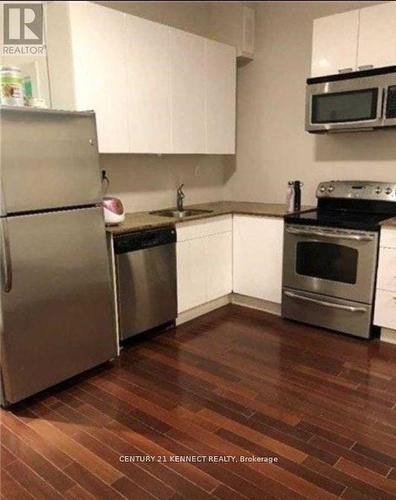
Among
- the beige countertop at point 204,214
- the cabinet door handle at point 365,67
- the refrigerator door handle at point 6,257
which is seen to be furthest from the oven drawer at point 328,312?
the refrigerator door handle at point 6,257

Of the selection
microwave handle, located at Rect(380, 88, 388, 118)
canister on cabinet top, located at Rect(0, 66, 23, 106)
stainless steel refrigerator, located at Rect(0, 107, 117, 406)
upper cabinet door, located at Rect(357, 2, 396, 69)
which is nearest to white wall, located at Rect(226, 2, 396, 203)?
microwave handle, located at Rect(380, 88, 388, 118)

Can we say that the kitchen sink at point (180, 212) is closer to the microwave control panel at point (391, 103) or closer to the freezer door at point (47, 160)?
the freezer door at point (47, 160)

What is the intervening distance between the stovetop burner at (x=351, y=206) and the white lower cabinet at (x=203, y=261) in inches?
24.5

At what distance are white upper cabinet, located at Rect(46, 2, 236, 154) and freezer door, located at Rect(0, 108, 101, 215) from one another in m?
0.46

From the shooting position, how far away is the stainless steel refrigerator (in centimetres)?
202

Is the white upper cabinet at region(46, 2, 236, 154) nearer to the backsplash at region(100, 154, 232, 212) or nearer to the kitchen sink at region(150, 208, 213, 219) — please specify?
the backsplash at region(100, 154, 232, 212)

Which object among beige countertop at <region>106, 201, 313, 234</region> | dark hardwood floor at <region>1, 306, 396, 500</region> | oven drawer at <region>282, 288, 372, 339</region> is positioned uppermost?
beige countertop at <region>106, 201, 313, 234</region>

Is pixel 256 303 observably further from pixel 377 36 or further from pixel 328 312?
pixel 377 36

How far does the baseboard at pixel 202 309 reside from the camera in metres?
3.36

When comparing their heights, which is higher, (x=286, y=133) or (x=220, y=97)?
(x=220, y=97)

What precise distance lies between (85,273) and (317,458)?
1559 mm

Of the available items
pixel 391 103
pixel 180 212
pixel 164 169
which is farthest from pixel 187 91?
pixel 391 103

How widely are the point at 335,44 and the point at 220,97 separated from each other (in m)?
1.07

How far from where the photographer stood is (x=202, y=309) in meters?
3.55
